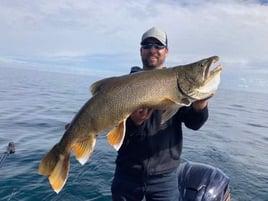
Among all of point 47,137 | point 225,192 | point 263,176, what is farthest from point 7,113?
point 225,192

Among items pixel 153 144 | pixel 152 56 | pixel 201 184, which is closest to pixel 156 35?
pixel 152 56

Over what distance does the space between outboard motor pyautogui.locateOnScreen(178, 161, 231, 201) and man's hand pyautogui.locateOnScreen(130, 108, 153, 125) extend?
2.45 m

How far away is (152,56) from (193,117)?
0.95 meters

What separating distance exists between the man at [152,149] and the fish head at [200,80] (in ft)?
1.73

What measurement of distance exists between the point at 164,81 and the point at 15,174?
6647 mm

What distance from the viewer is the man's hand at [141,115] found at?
4.05 meters

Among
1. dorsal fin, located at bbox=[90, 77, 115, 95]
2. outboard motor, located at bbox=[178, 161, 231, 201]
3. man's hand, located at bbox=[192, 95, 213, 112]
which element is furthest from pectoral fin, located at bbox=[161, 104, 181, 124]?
outboard motor, located at bbox=[178, 161, 231, 201]

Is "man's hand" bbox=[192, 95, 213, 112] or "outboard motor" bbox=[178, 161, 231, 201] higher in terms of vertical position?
"man's hand" bbox=[192, 95, 213, 112]

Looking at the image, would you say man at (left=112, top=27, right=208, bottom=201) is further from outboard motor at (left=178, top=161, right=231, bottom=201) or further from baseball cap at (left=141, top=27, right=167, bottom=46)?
outboard motor at (left=178, top=161, right=231, bottom=201)

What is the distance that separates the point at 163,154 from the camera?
4.53 m

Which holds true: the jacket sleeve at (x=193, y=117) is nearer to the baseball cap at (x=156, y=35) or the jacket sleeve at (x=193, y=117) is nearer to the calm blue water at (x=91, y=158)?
the baseball cap at (x=156, y=35)

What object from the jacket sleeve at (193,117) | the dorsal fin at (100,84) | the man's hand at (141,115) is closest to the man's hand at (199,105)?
the jacket sleeve at (193,117)

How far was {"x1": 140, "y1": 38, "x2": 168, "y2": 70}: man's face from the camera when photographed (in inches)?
176

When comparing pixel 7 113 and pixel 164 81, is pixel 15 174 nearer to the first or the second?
pixel 164 81
